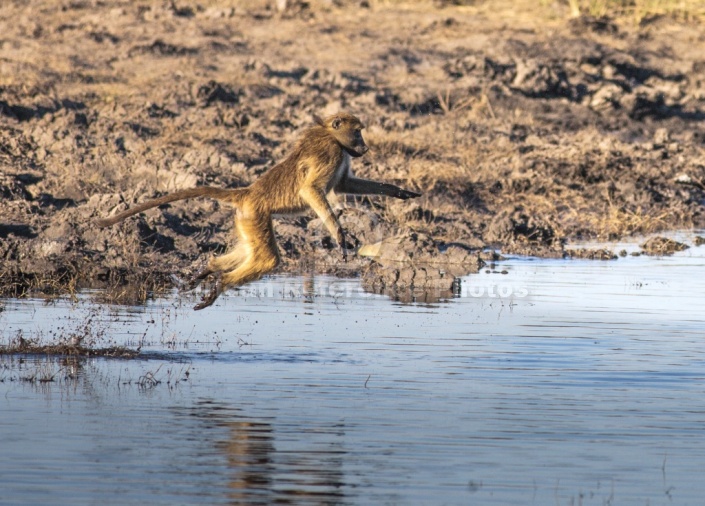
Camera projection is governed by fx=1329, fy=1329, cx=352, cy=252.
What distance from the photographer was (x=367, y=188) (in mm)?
10016

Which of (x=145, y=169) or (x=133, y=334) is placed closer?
(x=133, y=334)

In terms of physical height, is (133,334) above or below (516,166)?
below

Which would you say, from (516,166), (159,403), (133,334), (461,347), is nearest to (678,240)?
(516,166)

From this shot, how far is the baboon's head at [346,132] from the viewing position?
32.2 ft

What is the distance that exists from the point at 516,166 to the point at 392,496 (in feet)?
41.3

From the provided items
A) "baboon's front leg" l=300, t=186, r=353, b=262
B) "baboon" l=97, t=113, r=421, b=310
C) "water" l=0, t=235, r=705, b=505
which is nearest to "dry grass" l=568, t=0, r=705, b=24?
"water" l=0, t=235, r=705, b=505

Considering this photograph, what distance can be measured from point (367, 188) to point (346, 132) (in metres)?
0.47

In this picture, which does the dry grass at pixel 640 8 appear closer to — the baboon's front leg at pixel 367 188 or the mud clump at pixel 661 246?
the mud clump at pixel 661 246

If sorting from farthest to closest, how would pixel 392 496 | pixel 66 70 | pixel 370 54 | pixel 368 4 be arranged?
pixel 368 4 < pixel 370 54 < pixel 66 70 < pixel 392 496

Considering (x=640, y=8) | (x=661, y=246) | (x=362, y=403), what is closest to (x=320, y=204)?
(x=362, y=403)

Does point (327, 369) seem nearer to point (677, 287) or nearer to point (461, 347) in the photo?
point (461, 347)

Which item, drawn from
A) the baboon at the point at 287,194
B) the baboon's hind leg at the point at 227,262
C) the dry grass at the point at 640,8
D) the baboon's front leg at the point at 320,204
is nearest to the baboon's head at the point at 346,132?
the baboon at the point at 287,194

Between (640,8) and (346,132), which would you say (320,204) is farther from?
(640,8)

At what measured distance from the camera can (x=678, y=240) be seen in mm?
16031
